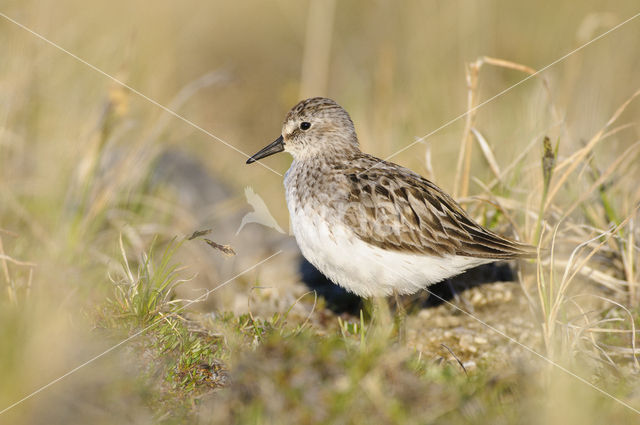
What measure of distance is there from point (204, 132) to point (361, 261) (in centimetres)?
487

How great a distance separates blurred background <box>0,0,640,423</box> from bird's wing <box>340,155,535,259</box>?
79 cm

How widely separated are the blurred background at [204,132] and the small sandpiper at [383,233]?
0.56 m

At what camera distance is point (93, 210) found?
6109 millimetres

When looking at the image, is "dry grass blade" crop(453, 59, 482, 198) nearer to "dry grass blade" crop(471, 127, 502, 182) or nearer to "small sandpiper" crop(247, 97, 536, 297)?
"dry grass blade" crop(471, 127, 502, 182)

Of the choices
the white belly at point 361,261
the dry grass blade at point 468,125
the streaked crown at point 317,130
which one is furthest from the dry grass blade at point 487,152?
the white belly at point 361,261

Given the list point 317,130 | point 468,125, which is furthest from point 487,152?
point 317,130

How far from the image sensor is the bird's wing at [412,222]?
4570 millimetres

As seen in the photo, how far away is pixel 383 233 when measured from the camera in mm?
4562

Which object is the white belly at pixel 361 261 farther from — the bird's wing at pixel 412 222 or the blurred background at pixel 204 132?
the blurred background at pixel 204 132

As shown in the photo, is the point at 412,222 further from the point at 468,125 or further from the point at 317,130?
the point at 468,125

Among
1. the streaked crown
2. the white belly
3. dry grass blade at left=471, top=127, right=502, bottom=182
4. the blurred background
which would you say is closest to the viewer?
the white belly

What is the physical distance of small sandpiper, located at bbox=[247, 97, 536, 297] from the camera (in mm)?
4523

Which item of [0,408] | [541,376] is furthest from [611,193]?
[0,408]

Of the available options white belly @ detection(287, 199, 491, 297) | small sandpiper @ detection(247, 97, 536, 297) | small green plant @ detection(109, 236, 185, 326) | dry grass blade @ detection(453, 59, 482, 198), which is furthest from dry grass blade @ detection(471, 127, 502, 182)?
small green plant @ detection(109, 236, 185, 326)
